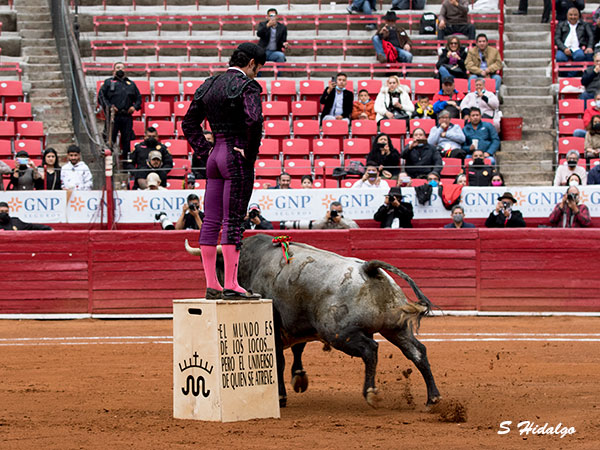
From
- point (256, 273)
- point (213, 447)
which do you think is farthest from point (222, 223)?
point (213, 447)

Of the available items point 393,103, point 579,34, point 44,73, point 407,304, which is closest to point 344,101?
point 393,103

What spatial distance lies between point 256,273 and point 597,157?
11074 millimetres

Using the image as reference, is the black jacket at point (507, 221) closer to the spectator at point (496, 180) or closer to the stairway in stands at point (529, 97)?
the spectator at point (496, 180)

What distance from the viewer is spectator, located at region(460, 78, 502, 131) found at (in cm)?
1984

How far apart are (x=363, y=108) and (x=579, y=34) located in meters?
5.51

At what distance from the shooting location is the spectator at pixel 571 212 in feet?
53.5

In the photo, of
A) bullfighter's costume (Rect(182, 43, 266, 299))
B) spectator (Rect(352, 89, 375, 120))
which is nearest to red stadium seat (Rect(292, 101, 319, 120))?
spectator (Rect(352, 89, 375, 120))

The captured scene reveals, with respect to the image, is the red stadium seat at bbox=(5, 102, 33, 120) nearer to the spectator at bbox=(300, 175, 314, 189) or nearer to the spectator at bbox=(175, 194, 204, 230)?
the spectator at bbox=(175, 194, 204, 230)

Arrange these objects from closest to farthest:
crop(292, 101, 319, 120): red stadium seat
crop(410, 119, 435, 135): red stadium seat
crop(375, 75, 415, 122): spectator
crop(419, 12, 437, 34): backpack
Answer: crop(410, 119, 435, 135): red stadium seat
crop(375, 75, 415, 122): spectator
crop(292, 101, 319, 120): red stadium seat
crop(419, 12, 437, 34): backpack

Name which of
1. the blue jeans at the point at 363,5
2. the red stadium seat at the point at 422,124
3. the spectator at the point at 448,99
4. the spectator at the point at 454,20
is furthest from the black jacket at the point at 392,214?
the blue jeans at the point at 363,5

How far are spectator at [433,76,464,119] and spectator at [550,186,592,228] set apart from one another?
3786mm

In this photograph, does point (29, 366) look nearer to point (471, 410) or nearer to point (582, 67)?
point (471, 410)

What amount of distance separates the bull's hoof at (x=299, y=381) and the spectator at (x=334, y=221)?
758 centimetres

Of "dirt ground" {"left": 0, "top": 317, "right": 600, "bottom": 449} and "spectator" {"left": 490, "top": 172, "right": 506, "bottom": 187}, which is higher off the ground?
"spectator" {"left": 490, "top": 172, "right": 506, "bottom": 187}
